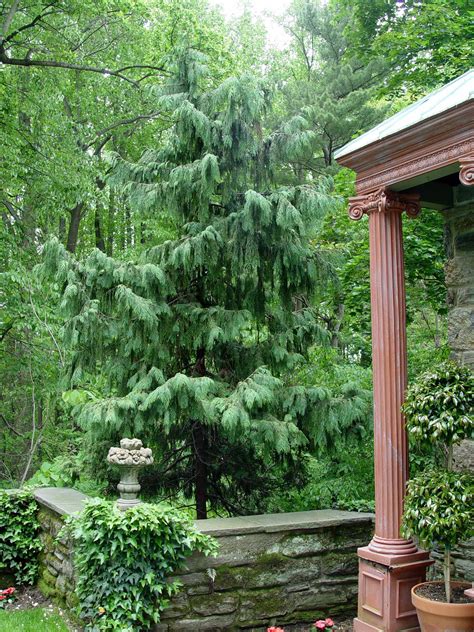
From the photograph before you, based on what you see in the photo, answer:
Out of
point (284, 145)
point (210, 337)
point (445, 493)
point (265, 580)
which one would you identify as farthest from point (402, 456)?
point (284, 145)

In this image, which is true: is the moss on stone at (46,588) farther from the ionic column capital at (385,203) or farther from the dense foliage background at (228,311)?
the ionic column capital at (385,203)

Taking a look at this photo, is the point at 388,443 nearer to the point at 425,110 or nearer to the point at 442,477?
the point at 442,477

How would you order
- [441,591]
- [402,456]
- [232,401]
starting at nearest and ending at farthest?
[441,591] < [402,456] < [232,401]

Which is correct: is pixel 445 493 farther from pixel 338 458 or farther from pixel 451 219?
pixel 338 458

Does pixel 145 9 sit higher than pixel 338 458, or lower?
higher

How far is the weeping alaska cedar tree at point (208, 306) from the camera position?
4.93 metres

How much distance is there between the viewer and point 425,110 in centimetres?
387

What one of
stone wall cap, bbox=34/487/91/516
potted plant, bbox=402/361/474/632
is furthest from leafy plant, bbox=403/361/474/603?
stone wall cap, bbox=34/487/91/516

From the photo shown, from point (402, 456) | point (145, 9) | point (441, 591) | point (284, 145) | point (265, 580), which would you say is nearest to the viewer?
point (441, 591)

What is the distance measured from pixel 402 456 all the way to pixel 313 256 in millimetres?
2237

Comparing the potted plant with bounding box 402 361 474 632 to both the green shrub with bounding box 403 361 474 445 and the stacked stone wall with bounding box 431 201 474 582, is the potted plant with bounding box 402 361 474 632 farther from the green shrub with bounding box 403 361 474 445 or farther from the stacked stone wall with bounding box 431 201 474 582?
the stacked stone wall with bounding box 431 201 474 582

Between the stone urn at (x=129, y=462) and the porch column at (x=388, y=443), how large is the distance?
1.56 metres

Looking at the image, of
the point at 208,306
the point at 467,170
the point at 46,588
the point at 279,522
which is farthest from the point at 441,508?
the point at 46,588

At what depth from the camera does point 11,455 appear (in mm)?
11102
